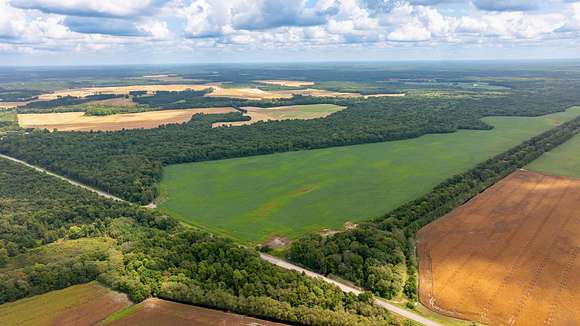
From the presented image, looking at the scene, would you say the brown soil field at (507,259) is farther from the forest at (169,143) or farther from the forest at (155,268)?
the forest at (169,143)

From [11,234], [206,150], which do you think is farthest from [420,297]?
[206,150]

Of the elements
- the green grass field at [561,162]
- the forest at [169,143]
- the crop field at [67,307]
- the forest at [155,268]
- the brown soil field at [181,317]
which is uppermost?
the forest at [169,143]

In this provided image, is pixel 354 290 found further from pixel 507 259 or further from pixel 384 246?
pixel 507 259

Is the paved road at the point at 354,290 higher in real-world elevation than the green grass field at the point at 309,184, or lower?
lower

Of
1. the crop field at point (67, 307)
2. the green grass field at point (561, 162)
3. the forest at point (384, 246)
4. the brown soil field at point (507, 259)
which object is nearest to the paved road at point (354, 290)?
the forest at point (384, 246)

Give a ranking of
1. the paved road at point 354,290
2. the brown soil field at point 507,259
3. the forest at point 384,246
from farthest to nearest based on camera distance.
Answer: the forest at point 384,246, the brown soil field at point 507,259, the paved road at point 354,290

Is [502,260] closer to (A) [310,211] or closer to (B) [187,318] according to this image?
(A) [310,211]

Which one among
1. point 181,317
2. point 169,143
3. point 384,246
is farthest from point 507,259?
point 169,143
